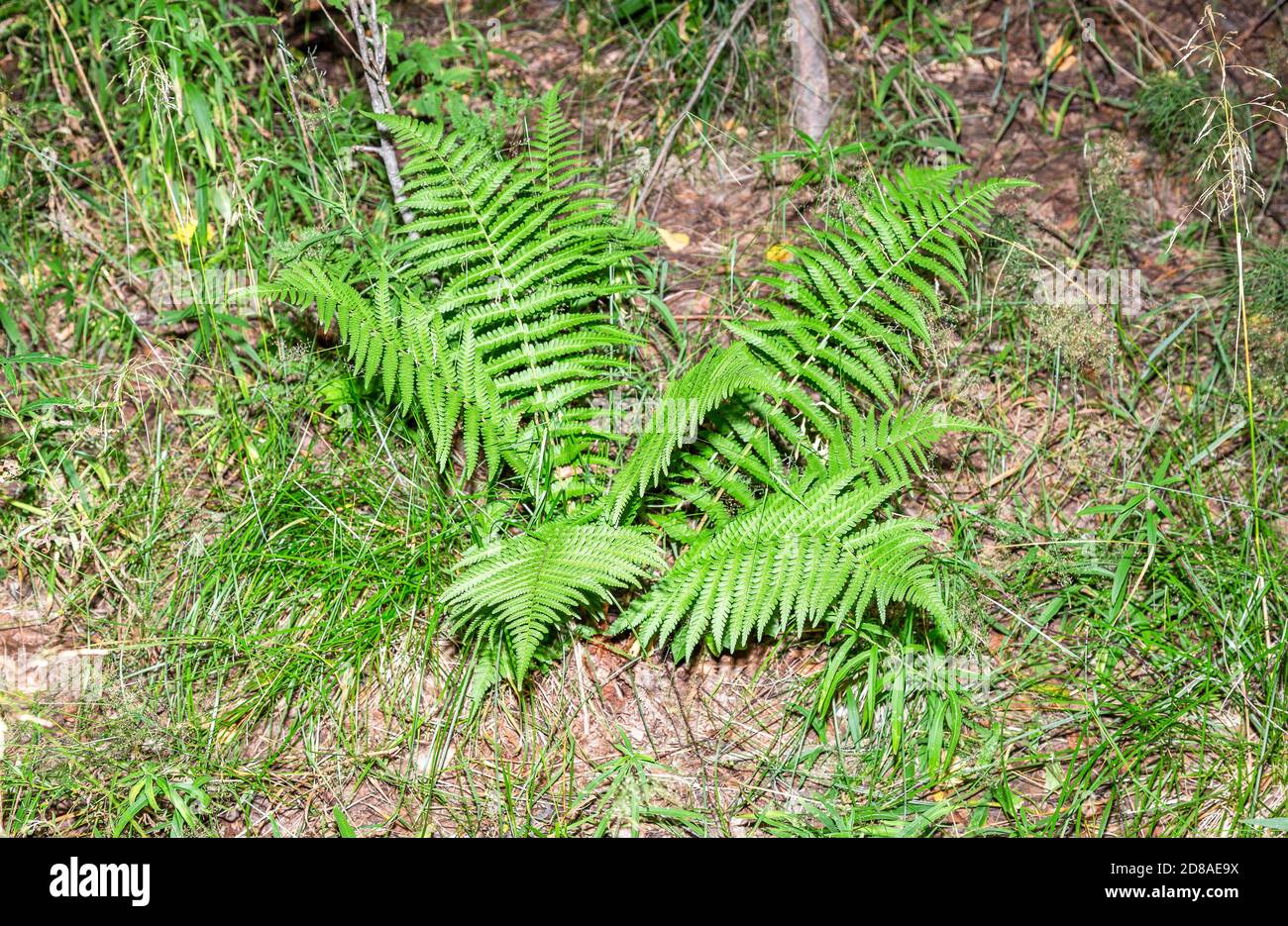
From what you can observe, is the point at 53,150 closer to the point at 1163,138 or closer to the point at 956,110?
the point at 956,110

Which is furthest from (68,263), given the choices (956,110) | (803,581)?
(956,110)

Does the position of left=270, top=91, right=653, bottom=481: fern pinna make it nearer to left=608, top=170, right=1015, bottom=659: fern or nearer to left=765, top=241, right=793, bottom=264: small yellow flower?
left=608, top=170, right=1015, bottom=659: fern

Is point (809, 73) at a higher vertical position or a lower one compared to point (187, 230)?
higher

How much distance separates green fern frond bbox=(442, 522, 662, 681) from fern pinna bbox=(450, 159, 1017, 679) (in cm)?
1

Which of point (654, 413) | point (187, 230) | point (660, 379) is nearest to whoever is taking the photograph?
point (654, 413)

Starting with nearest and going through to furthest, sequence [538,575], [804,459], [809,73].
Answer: [538,575] → [804,459] → [809,73]

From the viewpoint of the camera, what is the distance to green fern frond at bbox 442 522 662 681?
249cm

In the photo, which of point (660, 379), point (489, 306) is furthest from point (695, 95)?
point (489, 306)

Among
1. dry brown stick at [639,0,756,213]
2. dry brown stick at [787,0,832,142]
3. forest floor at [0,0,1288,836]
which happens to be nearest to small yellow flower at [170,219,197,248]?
forest floor at [0,0,1288,836]

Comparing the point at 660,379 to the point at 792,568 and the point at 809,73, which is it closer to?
the point at 792,568

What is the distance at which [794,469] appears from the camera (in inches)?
122

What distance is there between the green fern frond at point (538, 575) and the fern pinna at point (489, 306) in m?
Result: 0.33

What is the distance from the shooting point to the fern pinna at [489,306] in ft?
9.53

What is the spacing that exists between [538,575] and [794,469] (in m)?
0.95
